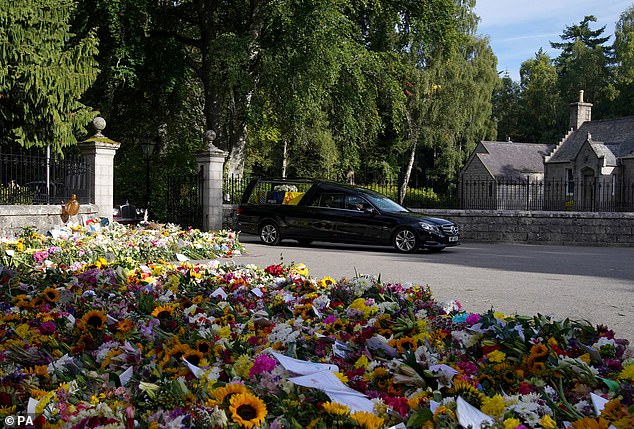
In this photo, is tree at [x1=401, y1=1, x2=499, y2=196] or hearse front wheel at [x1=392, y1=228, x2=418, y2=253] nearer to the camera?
hearse front wheel at [x1=392, y1=228, x2=418, y2=253]

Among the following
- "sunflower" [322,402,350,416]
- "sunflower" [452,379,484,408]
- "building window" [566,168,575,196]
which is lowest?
"sunflower" [452,379,484,408]

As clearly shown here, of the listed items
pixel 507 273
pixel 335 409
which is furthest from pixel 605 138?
pixel 335 409

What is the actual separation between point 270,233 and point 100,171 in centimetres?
466

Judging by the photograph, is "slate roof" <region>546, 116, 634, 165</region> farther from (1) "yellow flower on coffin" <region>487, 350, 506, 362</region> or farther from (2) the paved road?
(1) "yellow flower on coffin" <region>487, 350, 506, 362</region>

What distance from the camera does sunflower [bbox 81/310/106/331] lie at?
342 cm

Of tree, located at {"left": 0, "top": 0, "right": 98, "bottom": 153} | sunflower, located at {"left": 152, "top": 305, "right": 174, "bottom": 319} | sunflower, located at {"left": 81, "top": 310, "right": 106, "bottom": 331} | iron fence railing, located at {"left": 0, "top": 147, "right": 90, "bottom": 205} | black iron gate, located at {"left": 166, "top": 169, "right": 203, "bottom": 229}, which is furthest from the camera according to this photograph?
tree, located at {"left": 0, "top": 0, "right": 98, "bottom": 153}

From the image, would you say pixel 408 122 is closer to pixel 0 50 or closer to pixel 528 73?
pixel 0 50

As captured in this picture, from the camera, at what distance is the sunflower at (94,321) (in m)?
3.42

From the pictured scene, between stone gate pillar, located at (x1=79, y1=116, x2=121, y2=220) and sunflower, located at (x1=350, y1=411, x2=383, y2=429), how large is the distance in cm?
1405

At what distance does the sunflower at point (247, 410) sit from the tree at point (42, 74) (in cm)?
2104

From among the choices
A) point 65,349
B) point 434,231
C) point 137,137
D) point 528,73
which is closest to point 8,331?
point 65,349

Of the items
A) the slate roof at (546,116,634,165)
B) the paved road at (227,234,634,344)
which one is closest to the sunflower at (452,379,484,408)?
the paved road at (227,234,634,344)

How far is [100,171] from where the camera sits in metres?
15.2

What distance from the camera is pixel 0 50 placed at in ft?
66.7
